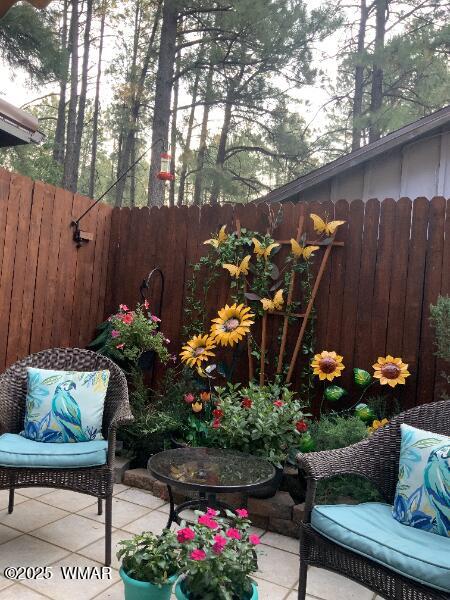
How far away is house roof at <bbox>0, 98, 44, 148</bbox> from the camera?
3.02 m

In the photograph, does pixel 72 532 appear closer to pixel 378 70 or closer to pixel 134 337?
pixel 134 337

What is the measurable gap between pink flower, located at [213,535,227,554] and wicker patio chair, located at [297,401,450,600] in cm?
39

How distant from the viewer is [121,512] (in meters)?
2.57

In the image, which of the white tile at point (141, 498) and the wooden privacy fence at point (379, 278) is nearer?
the white tile at point (141, 498)

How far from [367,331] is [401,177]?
239 centimetres

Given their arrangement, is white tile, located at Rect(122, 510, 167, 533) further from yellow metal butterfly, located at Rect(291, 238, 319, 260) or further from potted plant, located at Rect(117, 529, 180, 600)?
yellow metal butterfly, located at Rect(291, 238, 319, 260)

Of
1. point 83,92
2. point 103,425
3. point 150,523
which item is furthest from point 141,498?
point 83,92

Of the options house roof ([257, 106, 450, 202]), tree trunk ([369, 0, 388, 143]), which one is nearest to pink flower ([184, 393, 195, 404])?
house roof ([257, 106, 450, 202])

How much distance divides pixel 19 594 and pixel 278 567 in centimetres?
104

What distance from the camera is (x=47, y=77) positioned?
6.28 metres

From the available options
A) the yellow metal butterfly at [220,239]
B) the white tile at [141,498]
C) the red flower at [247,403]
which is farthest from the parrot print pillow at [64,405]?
the yellow metal butterfly at [220,239]

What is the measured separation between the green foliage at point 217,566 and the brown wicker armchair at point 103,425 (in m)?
0.74

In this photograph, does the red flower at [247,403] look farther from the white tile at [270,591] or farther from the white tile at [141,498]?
the white tile at [270,591]

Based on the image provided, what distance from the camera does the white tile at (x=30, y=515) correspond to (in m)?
2.35
